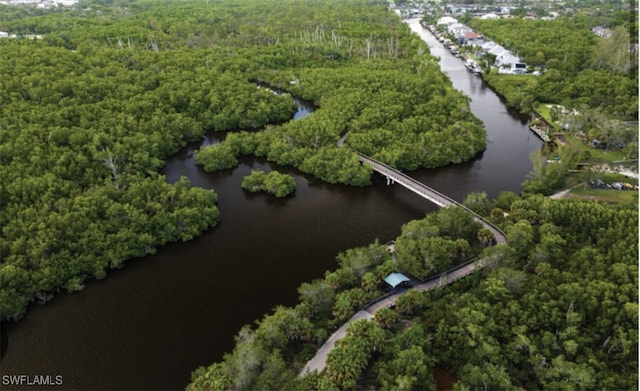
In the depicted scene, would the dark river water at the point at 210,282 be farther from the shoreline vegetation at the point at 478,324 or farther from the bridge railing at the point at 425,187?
the shoreline vegetation at the point at 478,324

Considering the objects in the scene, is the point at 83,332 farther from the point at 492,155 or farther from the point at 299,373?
the point at 492,155

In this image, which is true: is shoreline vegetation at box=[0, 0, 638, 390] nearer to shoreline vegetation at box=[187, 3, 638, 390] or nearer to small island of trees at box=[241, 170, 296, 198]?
shoreline vegetation at box=[187, 3, 638, 390]

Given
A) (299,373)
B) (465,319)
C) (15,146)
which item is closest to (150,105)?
(15,146)

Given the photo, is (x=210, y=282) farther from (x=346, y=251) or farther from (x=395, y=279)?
(x=395, y=279)

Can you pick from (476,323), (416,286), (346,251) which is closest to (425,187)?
(346,251)

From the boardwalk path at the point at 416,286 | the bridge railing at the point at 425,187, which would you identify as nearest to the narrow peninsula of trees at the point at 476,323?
the boardwalk path at the point at 416,286
